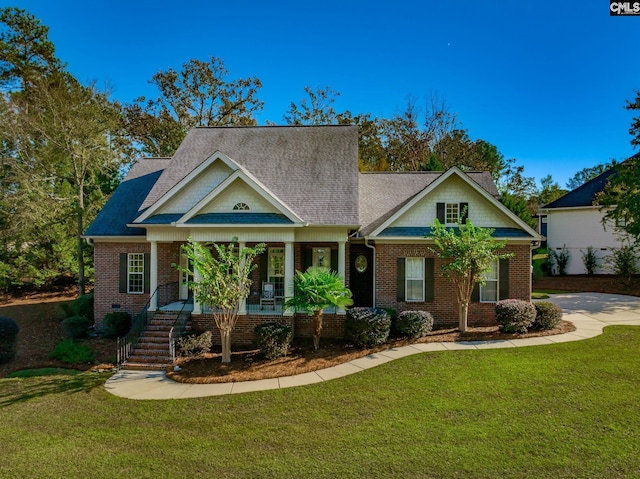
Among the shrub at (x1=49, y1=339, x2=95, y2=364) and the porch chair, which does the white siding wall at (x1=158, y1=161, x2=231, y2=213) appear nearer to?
the porch chair

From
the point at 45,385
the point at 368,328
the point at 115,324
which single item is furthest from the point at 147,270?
the point at 368,328

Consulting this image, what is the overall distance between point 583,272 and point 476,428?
26350 millimetres

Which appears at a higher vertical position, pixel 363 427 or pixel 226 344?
pixel 226 344

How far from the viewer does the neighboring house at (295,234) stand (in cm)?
Result: 1330

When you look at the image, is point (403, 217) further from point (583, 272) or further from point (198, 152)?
point (583, 272)

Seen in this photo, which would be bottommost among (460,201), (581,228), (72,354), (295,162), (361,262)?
(72,354)

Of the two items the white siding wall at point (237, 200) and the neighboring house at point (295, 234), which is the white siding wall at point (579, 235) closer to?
the neighboring house at point (295, 234)

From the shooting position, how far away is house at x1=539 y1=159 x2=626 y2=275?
26.3 meters

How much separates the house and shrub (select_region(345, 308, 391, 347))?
21565 millimetres

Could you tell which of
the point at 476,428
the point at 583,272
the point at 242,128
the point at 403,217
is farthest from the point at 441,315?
the point at 583,272

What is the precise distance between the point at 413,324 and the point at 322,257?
15.0 feet

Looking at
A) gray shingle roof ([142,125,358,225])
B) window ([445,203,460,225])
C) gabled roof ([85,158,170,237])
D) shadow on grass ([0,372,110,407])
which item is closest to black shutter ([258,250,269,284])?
gray shingle roof ([142,125,358,225])

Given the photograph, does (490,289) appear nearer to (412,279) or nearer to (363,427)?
(412,279)

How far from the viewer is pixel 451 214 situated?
1487cm
